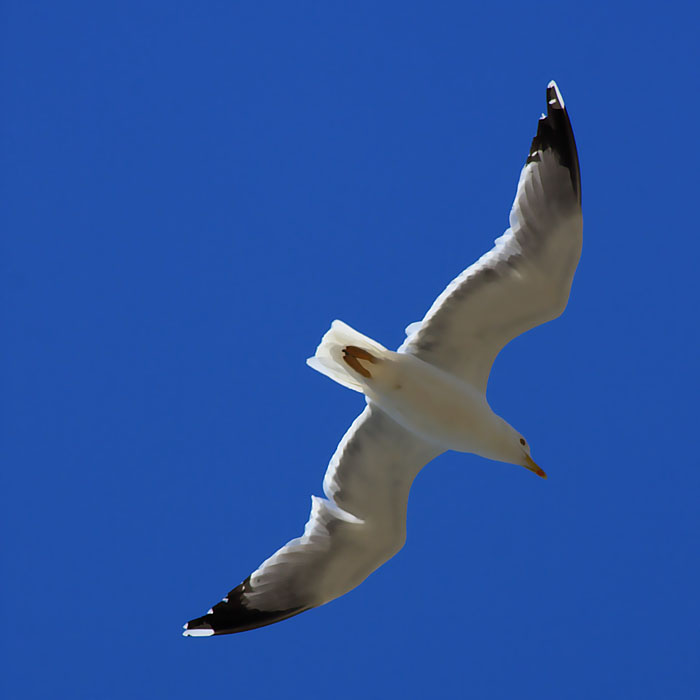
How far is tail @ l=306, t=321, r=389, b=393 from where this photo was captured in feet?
19.1

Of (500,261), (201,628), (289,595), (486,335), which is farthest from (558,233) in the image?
(201,628)

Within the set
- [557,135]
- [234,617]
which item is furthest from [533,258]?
[234,617]

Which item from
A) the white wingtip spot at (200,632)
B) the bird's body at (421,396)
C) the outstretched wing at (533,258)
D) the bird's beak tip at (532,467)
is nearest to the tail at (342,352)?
the bird's body at (421,396)

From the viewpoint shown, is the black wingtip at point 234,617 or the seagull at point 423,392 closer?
the seagull at point 423,392

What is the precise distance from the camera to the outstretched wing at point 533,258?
5.75 m

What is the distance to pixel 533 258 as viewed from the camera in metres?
5.77

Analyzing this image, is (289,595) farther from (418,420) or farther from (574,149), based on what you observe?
(574,149)

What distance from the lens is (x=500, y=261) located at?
580cm

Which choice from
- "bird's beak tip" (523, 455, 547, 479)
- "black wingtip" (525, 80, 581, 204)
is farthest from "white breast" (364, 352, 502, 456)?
"black wingtip" (525, 80, 581, 204)

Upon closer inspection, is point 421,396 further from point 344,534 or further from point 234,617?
point 234,617

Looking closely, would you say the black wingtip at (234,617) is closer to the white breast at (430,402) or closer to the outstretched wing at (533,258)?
the white breast at (430,402)

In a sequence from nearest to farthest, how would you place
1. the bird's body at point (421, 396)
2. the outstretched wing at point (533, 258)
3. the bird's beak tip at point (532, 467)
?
1. the outstretched wing at point (533, 258)
2. the bird's body at point (421, 396)
3. the bird's beak tip at point (532, 467)

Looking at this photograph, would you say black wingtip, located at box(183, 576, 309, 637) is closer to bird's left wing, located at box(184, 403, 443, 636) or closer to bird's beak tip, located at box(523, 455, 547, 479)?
bird's left wing, located at box(184, 403, 443, 636)

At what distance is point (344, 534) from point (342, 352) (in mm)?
1248
